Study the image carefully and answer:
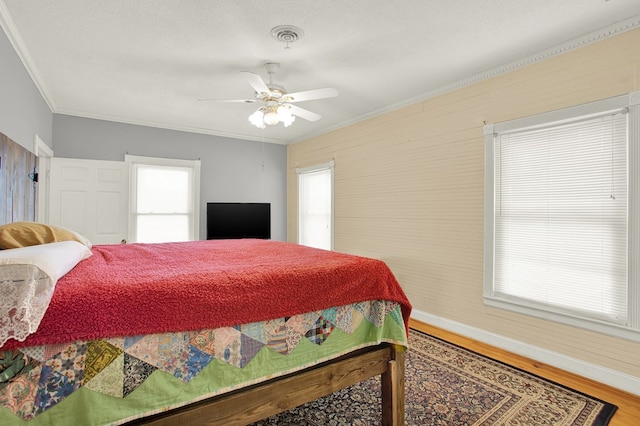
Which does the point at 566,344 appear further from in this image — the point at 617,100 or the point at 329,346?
the point at 329,346

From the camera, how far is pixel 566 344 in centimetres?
270

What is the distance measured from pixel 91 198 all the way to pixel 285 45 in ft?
11.7

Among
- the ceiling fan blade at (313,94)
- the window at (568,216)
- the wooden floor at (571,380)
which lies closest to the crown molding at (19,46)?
the ceiling fan blade at (313,94)

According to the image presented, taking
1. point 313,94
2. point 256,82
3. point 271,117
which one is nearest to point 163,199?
point 271,117

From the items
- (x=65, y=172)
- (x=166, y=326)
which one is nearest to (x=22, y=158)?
(x=65, y=172)

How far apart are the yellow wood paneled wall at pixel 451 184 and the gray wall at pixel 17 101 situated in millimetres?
3722

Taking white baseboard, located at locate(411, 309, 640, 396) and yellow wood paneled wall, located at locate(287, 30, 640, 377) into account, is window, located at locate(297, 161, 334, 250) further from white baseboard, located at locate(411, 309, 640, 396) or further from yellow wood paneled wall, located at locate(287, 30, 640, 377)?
white baseboard, located at locate(411, 309, 640, 396)

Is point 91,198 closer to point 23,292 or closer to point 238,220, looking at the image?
point 238,220

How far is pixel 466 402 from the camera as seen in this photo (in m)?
2.22

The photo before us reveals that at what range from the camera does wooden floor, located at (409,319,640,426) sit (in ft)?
6.90

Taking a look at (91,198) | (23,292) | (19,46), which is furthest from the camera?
(91,198)

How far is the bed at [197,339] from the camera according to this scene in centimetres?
110

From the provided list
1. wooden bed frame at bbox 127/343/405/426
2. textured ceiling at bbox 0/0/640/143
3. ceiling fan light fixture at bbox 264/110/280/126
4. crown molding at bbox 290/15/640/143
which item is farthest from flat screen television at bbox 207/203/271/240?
wooden bed frame at bbox 127/343/405/426

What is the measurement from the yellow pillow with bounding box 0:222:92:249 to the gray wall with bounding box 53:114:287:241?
136 inches
